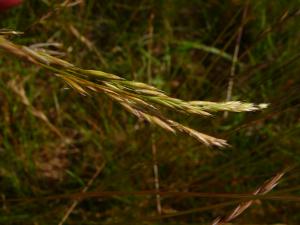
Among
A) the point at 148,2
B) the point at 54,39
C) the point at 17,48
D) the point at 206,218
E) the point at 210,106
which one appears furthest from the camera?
the point at 148,2

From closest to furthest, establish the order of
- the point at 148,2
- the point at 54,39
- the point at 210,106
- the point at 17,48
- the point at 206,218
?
the point at 17,48 → the point at 210,106 → the point at 206,218 → the point at 54,39 → the point at 148,2

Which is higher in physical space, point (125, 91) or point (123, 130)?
point (125, 91)

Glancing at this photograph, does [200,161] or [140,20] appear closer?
[200,161]

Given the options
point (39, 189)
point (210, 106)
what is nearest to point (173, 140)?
point (39, 189)

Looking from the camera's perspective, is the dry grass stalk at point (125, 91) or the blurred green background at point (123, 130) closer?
the dry grass stalk at point (125, 91)

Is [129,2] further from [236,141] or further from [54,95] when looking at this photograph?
[236,141]

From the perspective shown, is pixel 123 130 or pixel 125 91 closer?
pixel 125 91

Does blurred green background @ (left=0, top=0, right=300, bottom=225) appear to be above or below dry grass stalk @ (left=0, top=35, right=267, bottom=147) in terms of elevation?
below

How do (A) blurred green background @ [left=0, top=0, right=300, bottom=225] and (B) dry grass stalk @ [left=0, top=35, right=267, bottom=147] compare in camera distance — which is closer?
(B) dry grass stalk @ [left=0, top=35, right=267, bottom=147]
